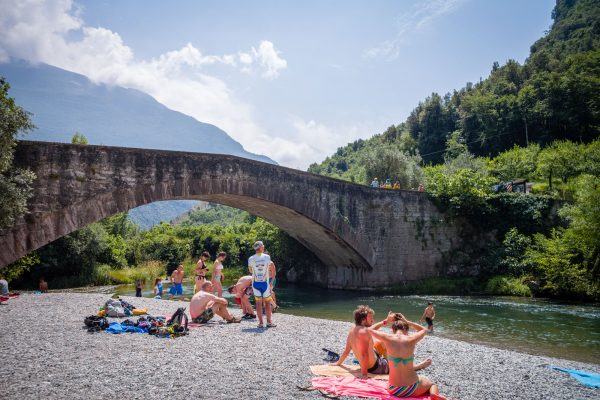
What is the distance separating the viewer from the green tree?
10.7 meters

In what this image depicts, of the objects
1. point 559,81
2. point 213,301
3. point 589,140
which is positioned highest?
point 559,81

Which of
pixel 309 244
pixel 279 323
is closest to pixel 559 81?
pixel 309 244

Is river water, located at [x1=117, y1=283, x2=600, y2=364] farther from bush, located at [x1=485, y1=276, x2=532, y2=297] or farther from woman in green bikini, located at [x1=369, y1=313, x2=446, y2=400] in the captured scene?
woman in green bikini, located at [x1=369, y1=313, x2=446, y2=400]

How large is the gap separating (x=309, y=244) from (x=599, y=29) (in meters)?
62.5

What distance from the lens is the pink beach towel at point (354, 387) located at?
208 inches

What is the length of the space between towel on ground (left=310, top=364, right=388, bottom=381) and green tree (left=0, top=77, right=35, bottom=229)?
8808 mm

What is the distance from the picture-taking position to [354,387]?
18.3ft

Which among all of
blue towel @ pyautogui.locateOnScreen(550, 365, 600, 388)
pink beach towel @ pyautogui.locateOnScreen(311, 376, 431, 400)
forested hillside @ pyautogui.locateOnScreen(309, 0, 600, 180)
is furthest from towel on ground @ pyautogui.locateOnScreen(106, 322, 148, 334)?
forested hillside @ pyautogui.locateOnScreen(309, 0, 600, 180)

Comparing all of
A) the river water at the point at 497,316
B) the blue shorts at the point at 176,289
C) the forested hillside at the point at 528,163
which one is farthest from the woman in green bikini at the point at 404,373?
the forested hillside at the point at 528,163

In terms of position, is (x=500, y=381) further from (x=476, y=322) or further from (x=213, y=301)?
(x=476, y=322)

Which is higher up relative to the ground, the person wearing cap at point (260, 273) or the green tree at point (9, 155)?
the green tree at point (9, 155)

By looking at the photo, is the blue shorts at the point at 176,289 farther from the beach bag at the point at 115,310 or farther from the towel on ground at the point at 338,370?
the towel on ground at the point at 338,370

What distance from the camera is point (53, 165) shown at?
42.0ft

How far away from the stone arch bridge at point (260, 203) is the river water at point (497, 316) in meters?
2.64
